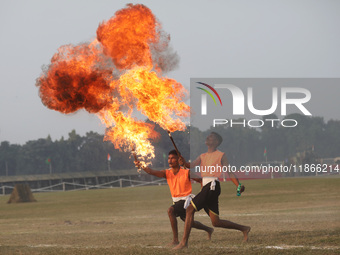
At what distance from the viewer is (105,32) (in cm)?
1667

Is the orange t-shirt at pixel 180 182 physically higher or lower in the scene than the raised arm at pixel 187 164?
lower

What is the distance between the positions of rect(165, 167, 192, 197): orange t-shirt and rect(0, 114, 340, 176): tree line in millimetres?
17924

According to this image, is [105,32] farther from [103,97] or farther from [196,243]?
[196,243]

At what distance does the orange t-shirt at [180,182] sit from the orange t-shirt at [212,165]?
0.44 m

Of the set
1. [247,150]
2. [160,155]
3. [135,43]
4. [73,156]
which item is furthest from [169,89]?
[73,156]

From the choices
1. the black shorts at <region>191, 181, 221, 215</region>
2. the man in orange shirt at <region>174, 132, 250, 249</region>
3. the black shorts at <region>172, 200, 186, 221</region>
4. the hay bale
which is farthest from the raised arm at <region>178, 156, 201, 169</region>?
the hay bale

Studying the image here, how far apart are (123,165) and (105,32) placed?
385 ft

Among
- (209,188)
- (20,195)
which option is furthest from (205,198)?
(20,195)

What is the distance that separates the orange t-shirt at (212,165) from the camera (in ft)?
43.5

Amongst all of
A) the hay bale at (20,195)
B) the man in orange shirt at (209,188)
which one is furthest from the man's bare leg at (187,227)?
the hay bale at (20,195)

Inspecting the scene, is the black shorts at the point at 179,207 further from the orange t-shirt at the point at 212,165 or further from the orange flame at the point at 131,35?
the orange flame at the point at 131,35

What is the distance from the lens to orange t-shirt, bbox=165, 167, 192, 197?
537 inches

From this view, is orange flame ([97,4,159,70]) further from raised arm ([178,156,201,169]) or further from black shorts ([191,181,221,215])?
black shorts ([191,181,221,215])

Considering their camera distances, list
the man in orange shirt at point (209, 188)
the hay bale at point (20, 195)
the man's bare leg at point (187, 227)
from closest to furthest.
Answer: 1. the man's bare leg at point (187, 227)
2. the man in orange shirt at point (209, 188)
3. the hay bale at point (20, 195)
